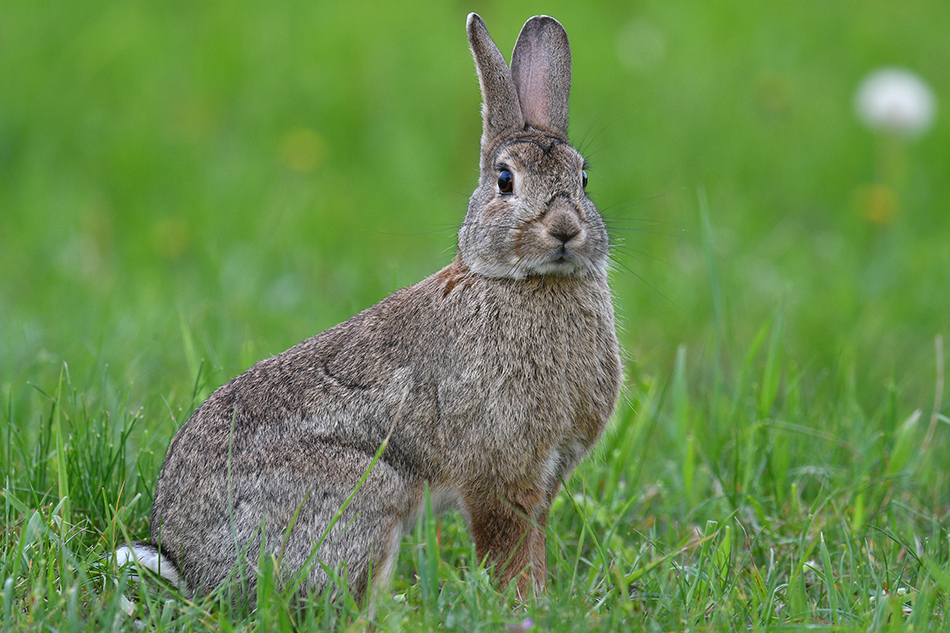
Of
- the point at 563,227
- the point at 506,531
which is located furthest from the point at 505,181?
the point at 506,531

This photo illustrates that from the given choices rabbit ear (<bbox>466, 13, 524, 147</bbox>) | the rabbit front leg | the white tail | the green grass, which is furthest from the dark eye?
the white tail

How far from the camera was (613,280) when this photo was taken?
14.4 ft

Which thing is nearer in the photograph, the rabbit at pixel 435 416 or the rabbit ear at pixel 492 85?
the rabbit at pixel 435 416

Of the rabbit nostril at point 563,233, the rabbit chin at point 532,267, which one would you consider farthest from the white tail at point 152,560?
the rabbit nostril at point 563,233

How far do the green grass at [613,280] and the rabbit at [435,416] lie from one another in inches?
7.3

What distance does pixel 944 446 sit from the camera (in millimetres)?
4812

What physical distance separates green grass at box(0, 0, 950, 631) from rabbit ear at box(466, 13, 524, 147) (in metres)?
0.68

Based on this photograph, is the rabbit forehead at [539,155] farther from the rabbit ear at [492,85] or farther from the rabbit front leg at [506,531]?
the rabbit front leg at [506,531]

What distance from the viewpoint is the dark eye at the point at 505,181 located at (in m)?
3.84

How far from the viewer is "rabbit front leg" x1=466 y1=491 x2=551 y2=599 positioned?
3604mm

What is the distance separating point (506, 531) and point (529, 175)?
4.04 ft

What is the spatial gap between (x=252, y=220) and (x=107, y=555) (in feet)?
15.9

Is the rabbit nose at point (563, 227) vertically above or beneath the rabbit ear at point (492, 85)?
beneath

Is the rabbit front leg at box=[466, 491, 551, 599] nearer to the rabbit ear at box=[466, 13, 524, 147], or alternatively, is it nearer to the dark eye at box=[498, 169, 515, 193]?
the dark eye at box=[498, 169, 515, 193]
